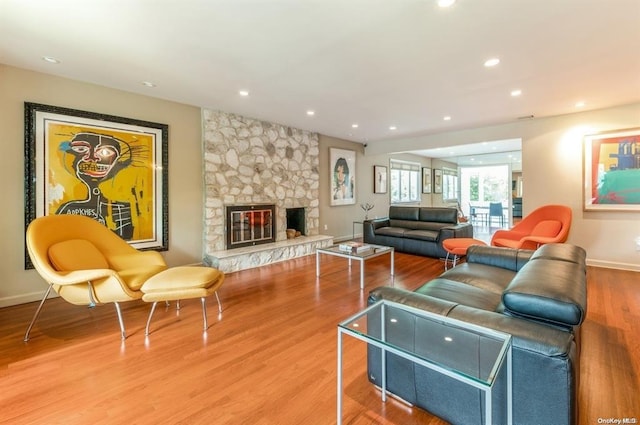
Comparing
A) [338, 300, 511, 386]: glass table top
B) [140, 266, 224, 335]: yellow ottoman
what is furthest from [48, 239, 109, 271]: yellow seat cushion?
[338, 300, 511, 386]: glass table top

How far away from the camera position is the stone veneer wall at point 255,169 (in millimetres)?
4527

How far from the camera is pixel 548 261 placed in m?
1.86

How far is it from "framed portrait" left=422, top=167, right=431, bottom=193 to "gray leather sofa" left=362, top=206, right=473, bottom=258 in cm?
445

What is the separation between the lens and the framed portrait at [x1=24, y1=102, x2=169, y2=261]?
3.14 meters

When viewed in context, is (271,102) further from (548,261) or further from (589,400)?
(589,400)

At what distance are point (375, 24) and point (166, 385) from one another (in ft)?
9.46

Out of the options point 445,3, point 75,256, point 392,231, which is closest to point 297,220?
point 392,231

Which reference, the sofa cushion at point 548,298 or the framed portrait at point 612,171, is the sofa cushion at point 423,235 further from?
the sofa cushion at point 548,298

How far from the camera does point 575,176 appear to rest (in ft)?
15.1

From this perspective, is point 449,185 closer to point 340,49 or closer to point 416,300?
point 340,49

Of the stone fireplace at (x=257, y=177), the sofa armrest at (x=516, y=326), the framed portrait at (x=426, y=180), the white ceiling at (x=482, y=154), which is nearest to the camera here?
the sofa armrest at (x=516, y=326)

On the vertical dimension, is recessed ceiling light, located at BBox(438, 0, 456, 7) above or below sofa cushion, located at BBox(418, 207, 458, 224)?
above

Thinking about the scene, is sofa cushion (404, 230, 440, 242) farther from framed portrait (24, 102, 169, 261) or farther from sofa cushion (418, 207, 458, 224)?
framed portrait (24, 102, 169, 261)

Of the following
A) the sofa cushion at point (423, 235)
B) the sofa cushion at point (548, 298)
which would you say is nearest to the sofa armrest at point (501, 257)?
the sofa cushion at point (548, 298)
